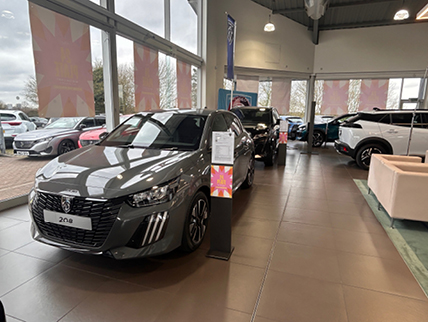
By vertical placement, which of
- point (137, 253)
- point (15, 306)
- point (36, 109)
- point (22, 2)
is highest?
point (22, 2)

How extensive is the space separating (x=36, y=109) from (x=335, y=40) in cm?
1250

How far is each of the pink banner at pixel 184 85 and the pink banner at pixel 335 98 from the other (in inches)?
274

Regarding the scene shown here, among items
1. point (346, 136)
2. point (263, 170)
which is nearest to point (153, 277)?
point (263, 170)

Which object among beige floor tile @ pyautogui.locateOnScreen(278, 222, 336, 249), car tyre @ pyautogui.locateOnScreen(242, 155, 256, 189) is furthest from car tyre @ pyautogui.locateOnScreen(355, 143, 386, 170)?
beige floor tile @ pyautogui.locateOnScreen(278, 222, 336, 249)

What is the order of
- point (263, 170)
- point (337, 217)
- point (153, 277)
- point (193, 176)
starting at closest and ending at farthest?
point (153, 277) < point (193, 176) < point (337, 217) < point (263, 170)

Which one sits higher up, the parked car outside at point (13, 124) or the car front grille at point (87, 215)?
the parked car outside at point (13, 124)

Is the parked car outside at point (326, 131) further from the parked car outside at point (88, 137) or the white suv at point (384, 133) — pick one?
the parked car outside at point (88, 137)

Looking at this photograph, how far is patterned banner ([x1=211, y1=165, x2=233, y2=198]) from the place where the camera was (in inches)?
101

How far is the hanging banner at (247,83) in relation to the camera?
13094mm

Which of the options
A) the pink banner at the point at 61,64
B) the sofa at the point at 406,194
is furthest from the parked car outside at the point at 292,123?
the pink banner at the point at 61,64

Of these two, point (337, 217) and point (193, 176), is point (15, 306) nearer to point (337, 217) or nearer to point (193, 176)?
point (193, 176)

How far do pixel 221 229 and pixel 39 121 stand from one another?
3.72 meters

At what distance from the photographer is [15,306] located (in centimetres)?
205

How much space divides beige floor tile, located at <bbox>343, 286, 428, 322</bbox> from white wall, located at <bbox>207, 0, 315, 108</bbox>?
32.3 ft
